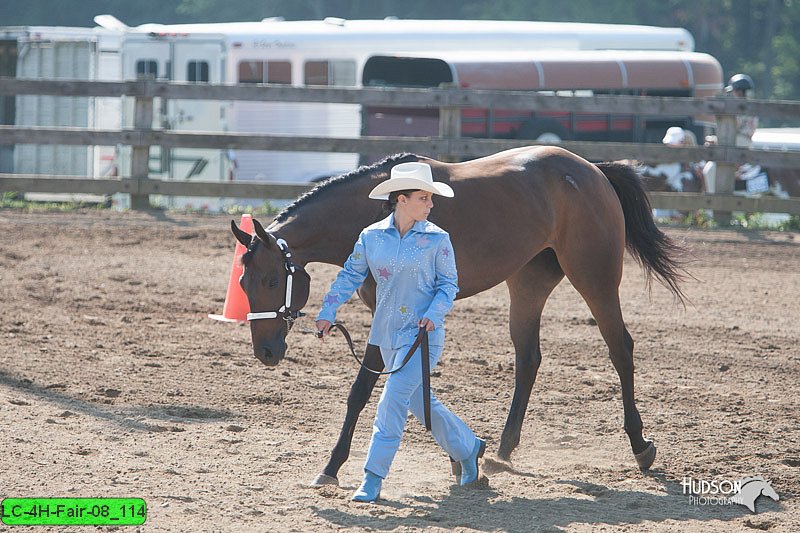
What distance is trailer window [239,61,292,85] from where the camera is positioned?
664 inches

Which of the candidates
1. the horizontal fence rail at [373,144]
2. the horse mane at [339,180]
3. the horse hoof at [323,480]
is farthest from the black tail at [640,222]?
the horizontal fence rail at [373,144]

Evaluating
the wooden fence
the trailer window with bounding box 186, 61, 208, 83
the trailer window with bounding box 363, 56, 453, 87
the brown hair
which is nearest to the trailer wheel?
the trailer window with bounding box 363, 56, 453, 87

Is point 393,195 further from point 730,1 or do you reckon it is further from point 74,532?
point 730,1

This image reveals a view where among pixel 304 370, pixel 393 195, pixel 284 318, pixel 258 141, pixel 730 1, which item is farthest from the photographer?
pixel 730 1

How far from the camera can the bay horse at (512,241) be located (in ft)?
15.8

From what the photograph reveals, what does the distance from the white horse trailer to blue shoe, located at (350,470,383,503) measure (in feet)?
39.1

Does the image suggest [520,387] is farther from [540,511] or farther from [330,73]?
[330,73]

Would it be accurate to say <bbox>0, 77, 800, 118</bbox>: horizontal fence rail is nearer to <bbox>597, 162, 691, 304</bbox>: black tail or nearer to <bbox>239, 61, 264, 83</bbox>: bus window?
<bbox>239, 61, 264, 83</bbox>: bus window

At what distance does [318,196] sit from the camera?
17.0 feet

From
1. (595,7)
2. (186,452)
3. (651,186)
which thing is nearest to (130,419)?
(186,452)

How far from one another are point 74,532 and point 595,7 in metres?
36.0

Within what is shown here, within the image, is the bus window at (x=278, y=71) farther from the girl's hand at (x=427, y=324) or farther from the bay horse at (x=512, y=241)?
the girl's hand at (x=427, y=324)

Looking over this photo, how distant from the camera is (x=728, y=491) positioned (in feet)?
15.4

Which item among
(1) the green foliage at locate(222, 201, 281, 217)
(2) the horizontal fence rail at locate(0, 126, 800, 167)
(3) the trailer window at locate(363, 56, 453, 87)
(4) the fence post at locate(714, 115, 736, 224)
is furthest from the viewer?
(3) the trailer window at locate(363, 56, 453, 87)
